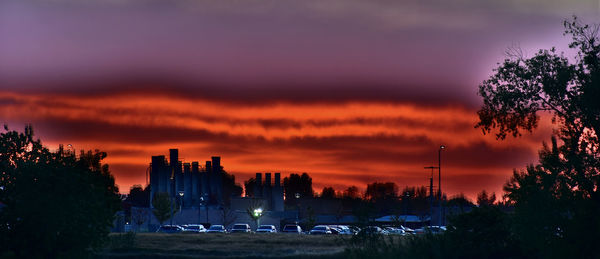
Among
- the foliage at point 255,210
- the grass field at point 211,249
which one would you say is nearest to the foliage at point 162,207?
the foliage at point 255,210

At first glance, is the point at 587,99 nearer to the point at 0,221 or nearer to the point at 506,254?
the point at 506,254

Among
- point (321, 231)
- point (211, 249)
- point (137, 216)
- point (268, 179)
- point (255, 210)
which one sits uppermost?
point (268, 179)

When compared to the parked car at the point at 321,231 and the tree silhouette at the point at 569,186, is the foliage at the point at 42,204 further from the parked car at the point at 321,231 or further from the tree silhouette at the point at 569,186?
the parked car at the point at 321,231

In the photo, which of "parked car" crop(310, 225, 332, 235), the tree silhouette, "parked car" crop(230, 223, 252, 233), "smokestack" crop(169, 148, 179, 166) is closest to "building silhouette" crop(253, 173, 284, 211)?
"smokestack" crop(169, 148, 179, 166)

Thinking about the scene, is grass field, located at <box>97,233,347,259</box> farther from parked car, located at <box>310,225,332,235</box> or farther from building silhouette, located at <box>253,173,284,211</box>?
building silhouette, located at <box>253,173,284,211</box>

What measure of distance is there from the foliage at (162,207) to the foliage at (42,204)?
345 feet

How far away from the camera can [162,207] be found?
137875 mm

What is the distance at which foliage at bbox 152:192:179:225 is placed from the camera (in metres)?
138

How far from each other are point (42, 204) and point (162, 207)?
10841 cm

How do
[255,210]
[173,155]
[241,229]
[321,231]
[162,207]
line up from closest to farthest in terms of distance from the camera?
[321,231] < [241,229] < [162,207] < [255,210] < [173,155]

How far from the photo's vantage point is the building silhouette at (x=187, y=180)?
150500mm

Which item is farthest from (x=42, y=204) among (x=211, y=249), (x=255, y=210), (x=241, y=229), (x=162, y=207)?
(x=255, y=210)

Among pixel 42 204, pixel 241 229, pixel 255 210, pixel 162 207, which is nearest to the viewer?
pixel 42 204

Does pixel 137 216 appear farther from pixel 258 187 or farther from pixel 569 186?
pixel 569 186
